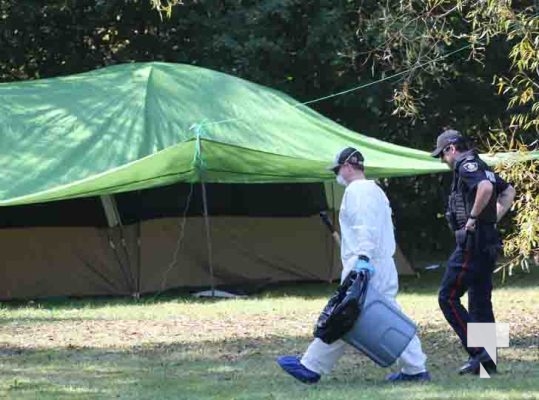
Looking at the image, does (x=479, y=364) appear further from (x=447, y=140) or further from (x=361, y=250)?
(x=447, y=140)

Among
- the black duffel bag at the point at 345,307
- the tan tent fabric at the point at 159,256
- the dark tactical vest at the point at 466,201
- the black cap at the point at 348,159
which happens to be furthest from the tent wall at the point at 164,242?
the black duffel bag at the point at 345,307

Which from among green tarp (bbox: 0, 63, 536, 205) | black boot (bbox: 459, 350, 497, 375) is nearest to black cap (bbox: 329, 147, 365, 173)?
black boot (bbox: 459, 350, 497, 375)

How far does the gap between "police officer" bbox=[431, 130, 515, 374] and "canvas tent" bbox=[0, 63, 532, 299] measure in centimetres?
490

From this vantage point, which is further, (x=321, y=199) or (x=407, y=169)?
(x=321, y=199)

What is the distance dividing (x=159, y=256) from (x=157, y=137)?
4.97ft

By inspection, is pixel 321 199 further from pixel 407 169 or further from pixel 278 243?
pixel 407 169

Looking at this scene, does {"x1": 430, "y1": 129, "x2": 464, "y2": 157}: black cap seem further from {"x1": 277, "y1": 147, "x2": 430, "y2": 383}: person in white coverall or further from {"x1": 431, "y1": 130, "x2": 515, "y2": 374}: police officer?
{"x1": 277, "y1": 147, "x2": 430, "y2": 383}: person in white coverall

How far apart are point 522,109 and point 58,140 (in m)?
6.97

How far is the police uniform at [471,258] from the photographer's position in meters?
6.74

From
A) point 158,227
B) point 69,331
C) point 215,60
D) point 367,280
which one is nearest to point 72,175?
point 158,227

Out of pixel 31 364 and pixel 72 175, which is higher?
pixel 72 175

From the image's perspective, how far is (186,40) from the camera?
16812mm

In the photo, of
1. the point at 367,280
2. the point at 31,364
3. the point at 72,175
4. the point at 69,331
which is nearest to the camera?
the point at 367,280

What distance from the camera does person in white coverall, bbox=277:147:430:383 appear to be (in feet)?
20.5
